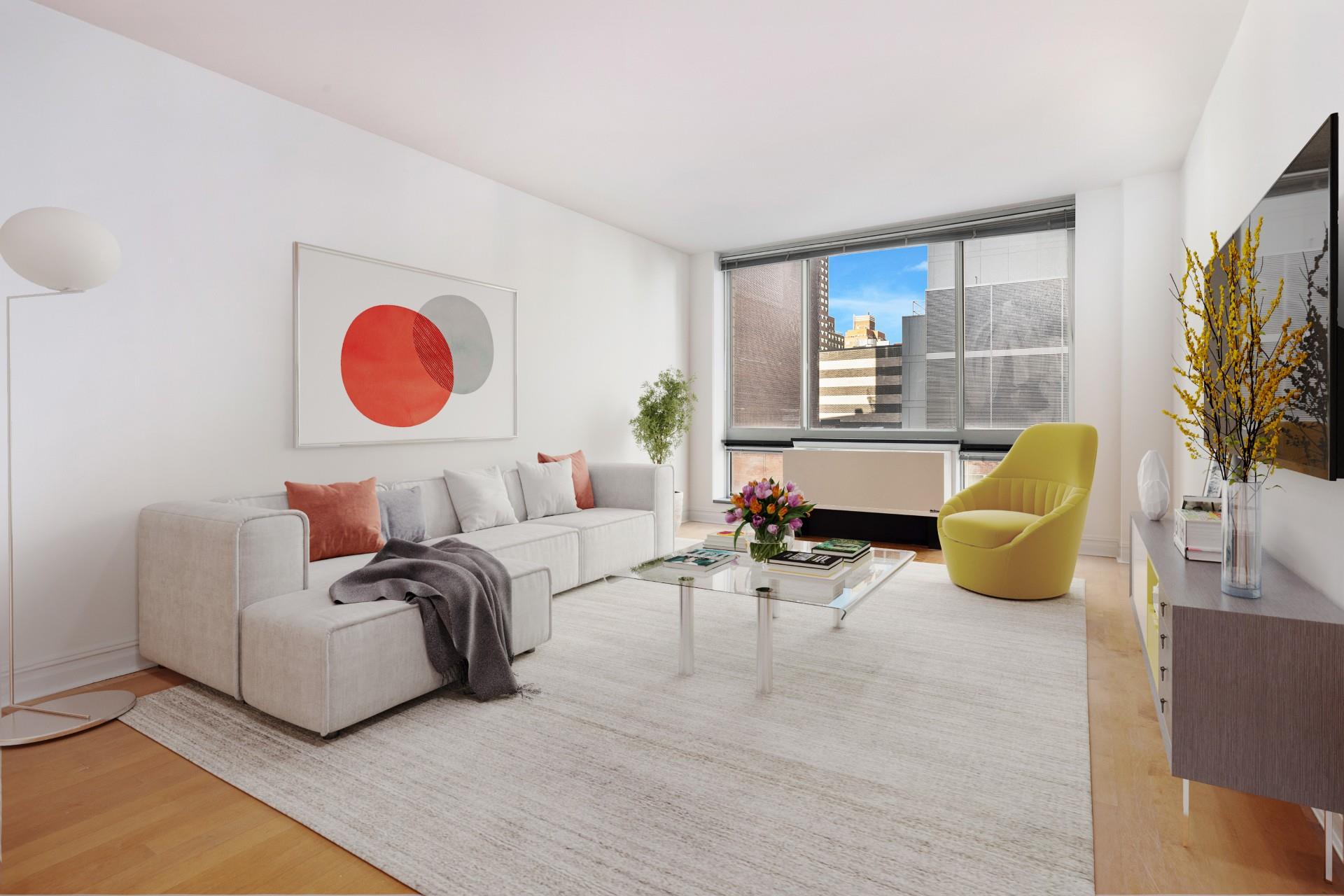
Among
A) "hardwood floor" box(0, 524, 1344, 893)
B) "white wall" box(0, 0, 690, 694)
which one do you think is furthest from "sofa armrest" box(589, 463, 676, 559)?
"hardwood floor" box(0, 524, 1344, 893)

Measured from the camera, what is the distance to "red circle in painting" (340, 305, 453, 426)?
13.3ft

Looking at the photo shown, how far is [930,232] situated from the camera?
Answer: 20.0 feet

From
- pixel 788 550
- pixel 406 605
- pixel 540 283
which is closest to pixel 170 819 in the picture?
pixel 406 605

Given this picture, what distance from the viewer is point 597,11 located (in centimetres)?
295

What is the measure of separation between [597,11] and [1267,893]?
3.55 meters

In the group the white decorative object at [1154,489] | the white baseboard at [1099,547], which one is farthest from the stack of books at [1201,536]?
the white baseboard at [1099,547]

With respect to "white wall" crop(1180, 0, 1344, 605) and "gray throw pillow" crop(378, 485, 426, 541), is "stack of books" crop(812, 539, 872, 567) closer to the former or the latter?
"white wall" crop(1180, 0, 1344, 605)

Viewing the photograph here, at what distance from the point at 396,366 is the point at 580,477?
4.99ft

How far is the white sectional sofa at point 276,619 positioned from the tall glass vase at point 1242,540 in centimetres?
247

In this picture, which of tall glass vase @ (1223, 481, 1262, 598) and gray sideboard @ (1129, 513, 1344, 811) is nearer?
gray sideboard @ (1129, 513, 1344, 811)

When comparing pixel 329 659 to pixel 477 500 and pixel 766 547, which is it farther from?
pixel 477 500

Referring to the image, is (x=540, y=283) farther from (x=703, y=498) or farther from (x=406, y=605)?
(x=406, y=605)

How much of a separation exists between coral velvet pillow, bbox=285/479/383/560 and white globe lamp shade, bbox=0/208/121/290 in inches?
47.9

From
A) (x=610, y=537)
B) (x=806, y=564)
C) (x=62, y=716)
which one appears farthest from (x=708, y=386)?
(x=62, y=716)
